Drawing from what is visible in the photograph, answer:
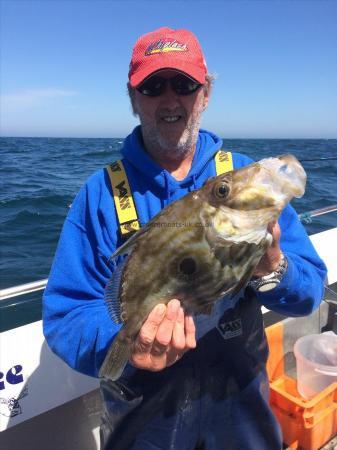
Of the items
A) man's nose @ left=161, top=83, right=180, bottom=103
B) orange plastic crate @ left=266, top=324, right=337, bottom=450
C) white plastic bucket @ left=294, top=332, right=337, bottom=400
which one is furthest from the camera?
white plastic bucket @ left=294, top=332, right=337, bottom=400

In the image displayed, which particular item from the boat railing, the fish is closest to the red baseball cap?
the fish

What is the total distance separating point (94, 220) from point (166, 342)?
2.90ft

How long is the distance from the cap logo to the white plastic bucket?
290 centimetres

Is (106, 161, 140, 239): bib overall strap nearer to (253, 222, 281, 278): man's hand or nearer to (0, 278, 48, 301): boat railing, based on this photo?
(253, 222, 281, 278): man's hand

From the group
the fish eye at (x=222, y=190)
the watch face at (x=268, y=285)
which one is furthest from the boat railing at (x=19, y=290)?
the fish eye at (x=222, y=190)

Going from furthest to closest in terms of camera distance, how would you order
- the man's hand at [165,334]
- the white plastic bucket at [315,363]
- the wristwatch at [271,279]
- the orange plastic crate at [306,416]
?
the white plastic bucket at [315,363]
the orange plastic crate at [306,416]
the wristwatch at [271,279]
the man's hand at [165,334]

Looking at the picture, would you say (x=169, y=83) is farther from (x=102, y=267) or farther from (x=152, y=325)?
(x=152, y=325)

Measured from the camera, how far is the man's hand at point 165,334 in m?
1.81

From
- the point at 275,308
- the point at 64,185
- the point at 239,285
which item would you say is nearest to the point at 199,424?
the point at 275,308

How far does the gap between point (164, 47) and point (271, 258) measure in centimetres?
139

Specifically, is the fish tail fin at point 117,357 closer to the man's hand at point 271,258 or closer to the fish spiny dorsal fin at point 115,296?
the fish spiny dorsal fin at point 115,296

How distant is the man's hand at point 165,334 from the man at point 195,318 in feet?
0.96

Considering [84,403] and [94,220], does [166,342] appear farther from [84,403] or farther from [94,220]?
[84,403]

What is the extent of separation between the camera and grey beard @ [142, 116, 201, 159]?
255 cm
